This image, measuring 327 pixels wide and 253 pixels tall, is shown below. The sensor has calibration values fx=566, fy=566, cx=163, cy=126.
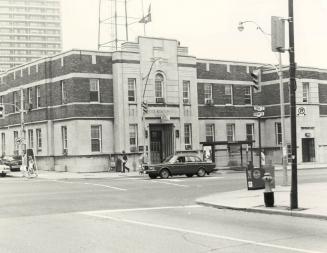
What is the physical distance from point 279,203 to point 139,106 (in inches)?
1108

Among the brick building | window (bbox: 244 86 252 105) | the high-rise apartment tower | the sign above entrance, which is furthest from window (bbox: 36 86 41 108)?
the high-rise apartment tower

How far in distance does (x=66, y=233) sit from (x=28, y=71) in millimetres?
38694

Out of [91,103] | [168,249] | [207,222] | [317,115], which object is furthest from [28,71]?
[168,249]

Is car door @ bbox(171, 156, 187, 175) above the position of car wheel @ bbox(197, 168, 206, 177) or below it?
above

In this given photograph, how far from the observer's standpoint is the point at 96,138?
143 feet

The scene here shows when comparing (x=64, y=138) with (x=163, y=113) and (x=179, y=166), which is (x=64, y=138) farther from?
(x=179, y=166)

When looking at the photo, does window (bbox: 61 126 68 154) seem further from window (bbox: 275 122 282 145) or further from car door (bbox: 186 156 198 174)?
window (bbox: 275 122 282 145)

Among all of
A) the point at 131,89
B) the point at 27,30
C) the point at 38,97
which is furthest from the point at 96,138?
the point at 27,30

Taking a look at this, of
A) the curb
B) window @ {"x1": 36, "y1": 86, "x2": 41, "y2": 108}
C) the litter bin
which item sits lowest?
the curb

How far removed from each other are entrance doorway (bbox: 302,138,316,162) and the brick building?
0.09 metres

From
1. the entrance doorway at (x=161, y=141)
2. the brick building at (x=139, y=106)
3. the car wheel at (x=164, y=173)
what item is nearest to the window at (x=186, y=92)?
the brick building at (x=139, y=106)

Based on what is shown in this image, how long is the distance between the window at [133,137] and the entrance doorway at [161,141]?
197 cm

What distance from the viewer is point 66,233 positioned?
→ 40.7 ft

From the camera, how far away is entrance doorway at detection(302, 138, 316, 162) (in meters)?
53.1
